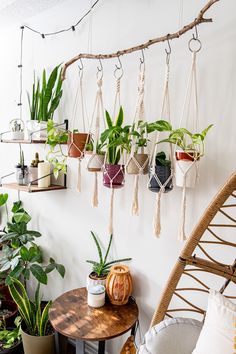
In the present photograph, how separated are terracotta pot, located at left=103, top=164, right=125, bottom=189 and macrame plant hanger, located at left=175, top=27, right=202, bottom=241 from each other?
0.94 ft

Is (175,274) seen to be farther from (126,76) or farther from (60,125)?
(60,125)

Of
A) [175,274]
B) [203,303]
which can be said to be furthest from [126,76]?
[203,303]

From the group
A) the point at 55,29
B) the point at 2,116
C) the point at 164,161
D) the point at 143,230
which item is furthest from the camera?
the point at 2,116

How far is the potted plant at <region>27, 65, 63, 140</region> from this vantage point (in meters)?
1.83

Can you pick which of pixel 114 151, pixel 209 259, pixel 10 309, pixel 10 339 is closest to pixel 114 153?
pixel 114 151

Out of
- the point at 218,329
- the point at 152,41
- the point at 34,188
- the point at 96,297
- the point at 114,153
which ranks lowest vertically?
the point at 96,297

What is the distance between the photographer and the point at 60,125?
1.92 m

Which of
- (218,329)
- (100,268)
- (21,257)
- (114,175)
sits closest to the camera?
(218,329)

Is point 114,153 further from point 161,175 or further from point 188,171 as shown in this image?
point 188,171

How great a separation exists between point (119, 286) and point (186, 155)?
78 cm

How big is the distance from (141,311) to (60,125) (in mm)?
1232

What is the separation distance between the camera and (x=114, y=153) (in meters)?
1.45

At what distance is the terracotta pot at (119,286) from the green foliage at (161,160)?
2.10 ft

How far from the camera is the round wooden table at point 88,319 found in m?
1.34
